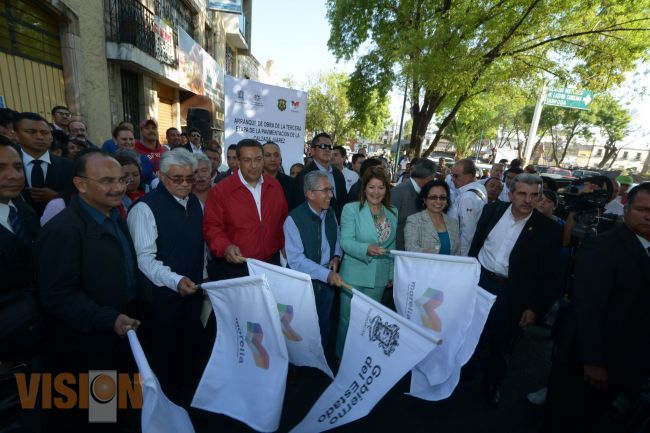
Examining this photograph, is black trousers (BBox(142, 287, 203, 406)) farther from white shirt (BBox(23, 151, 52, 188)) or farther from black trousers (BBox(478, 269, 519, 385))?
black trousers (BBox(478, 269, 519, 385))

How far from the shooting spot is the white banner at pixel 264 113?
18.4 ft

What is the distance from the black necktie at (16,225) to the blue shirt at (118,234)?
40 centimetres

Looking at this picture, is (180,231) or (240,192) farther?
(240,192)

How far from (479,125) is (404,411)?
1631 inches

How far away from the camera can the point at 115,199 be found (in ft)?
6.49

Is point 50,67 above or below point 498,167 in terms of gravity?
above

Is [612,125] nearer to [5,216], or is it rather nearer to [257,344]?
[257,344]

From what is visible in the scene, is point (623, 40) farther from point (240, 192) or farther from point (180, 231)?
point (180, 231)

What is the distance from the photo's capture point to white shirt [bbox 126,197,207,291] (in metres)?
2.29

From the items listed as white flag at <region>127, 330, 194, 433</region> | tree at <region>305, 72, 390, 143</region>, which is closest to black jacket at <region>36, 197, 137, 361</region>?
white flag at <region>127, 330, 194, 433</region>

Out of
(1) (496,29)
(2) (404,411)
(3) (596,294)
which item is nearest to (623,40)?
(1) (496,29)

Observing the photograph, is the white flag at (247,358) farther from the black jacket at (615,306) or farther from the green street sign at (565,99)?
the green street sign at (565,99)

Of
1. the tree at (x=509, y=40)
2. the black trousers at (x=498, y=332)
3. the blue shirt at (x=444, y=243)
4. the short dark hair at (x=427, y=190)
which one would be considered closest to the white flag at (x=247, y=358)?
the blue shirt at (x=444, y=243)

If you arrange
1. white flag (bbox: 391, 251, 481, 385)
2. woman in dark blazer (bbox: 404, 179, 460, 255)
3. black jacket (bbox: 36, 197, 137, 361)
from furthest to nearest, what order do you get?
1. woman in dark blazer (bbox: 404, 179, 460, 255)
2. white flag (bbox: 391, 251, 481, 385)
3. black jacket (bbox: 36, 197, 137, 361)
